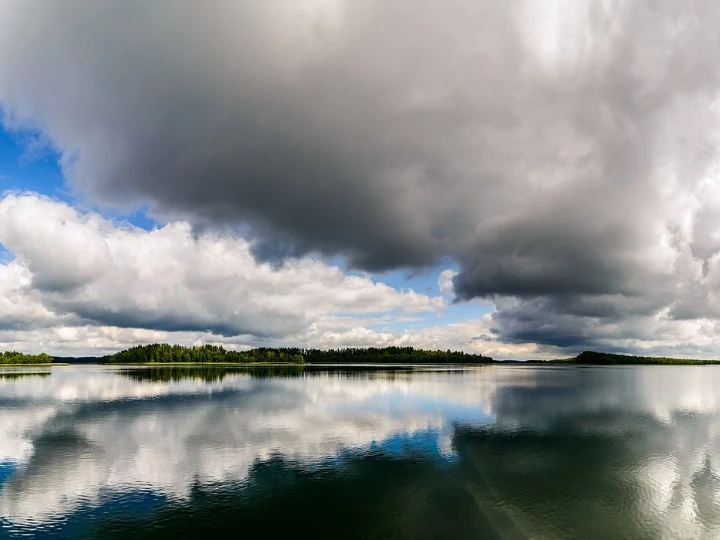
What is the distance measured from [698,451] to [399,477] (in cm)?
3475

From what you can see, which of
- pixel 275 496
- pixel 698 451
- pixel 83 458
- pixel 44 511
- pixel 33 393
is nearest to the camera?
pixel 44 511

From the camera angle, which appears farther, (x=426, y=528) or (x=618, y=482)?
(x=618, y=482)

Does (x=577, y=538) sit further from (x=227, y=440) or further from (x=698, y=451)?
(x=227, y=440)

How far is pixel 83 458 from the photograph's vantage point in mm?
40969

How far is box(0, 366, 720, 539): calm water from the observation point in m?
26.6

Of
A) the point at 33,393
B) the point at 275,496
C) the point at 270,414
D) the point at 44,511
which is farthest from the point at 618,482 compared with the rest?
the point at 33,393

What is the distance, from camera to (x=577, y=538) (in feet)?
80.7

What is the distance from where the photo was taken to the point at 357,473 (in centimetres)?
3631

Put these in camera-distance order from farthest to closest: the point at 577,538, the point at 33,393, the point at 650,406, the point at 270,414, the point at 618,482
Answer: the point at 33,393 < the point at 650,406 < the point at 270,414 < the point at 618,482 < the point at 577,538

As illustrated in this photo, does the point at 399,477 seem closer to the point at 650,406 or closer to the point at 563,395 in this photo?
the point at 650,406

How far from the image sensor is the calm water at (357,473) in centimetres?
2658

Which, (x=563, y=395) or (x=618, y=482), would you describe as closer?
(x=618, y=482)

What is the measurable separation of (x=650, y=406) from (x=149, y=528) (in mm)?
87743

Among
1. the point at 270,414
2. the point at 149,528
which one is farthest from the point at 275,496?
the point at 270,414
